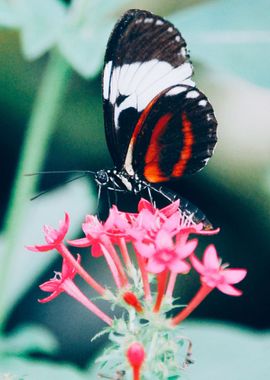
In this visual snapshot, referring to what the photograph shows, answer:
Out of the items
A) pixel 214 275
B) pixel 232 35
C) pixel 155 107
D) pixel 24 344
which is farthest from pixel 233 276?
pixel 232 35

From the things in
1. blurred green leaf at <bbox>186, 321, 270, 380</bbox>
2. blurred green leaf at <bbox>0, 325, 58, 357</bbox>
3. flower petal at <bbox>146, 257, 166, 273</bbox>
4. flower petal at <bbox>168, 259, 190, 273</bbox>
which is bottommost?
blurred green leaf at <bbox>0, 325, 58, 357</bbox>

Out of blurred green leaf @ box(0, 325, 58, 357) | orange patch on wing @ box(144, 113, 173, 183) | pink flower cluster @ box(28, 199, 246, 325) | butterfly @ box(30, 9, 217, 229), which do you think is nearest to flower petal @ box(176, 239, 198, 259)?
pink flower cluster @ box(28, 199, 246, 325)

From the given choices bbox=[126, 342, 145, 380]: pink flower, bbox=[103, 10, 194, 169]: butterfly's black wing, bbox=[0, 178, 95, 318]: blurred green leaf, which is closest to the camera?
bbox=[126, 342, 145, 380]: pink flower

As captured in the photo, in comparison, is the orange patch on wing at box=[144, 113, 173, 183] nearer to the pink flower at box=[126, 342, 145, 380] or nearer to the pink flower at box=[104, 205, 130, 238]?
the pink flower at box=[104, 205, 130, 238]

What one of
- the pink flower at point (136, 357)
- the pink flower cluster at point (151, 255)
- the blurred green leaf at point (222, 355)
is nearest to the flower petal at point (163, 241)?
the pink flower cluster at point (151, 255)

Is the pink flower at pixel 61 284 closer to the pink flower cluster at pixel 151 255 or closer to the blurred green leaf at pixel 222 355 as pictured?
the pink flower cluster at pixel 151 255

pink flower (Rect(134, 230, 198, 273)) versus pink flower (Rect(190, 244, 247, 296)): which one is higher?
pink flower (Rect(134, 230, 198, 273))
